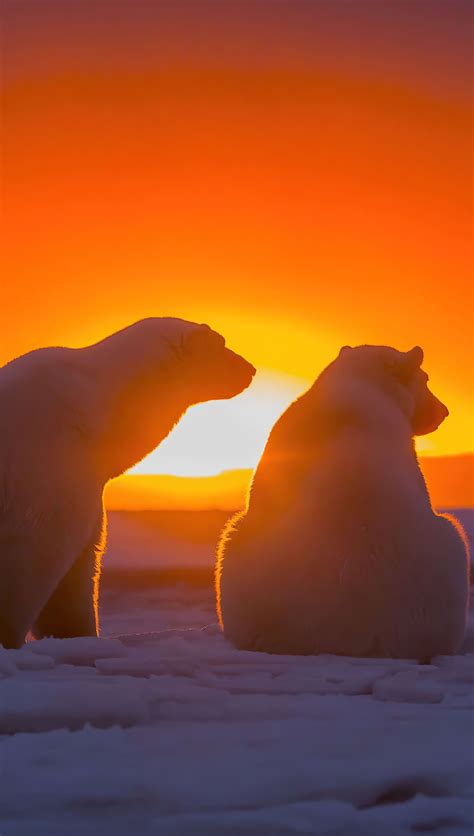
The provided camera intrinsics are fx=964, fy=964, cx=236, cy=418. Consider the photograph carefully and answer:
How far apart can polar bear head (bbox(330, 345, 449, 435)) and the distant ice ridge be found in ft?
6.33

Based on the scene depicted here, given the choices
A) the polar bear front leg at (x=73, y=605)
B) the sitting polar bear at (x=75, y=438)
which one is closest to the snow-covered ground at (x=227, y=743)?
the sitting polar bear at (x=75, y=438)

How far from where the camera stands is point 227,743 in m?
3.02

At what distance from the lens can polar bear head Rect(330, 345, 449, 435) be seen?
5789 millimetres

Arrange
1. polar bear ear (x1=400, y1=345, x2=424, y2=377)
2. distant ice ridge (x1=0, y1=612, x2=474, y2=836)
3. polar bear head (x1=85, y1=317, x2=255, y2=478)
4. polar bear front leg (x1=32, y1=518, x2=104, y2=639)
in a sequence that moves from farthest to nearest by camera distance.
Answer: polar bear front leg (x1=32, y1=518, x2=104, y2=639) → polar bear head (x1=85, y1=317, x2=255, y2=478) → polar bear ear (x1=400, y1=345, x2=424, y2=377) → distant ice ridge (x1=0, y1=612, x2=474, y2=836)

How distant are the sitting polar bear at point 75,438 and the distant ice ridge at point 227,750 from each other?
147cm

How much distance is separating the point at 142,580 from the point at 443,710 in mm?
11911

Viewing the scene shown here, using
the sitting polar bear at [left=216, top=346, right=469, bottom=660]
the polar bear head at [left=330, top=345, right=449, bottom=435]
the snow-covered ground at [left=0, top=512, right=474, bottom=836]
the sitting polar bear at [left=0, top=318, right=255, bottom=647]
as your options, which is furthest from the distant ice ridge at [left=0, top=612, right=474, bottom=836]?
the polar bear head at [left=330, top=345, right=449, bottom=435]

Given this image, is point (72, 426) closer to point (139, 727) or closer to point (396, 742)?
point (139, 727)

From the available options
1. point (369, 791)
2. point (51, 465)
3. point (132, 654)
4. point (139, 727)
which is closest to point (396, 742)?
point (369, 791)

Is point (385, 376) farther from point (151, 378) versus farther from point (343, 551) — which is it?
point (151, 378)

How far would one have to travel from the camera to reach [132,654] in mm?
4570

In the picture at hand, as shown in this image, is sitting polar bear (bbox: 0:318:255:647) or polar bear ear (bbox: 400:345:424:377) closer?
sitting polar bear (bbox: 0:318:255:647)

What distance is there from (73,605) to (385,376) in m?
2.57

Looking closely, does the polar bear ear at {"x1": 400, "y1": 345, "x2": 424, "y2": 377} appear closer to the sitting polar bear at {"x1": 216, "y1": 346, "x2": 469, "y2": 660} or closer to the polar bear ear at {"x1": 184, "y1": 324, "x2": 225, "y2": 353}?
the sitting polar bear at {"x1": 216, "y1": 346, "x2": 469, "y2": 660}
